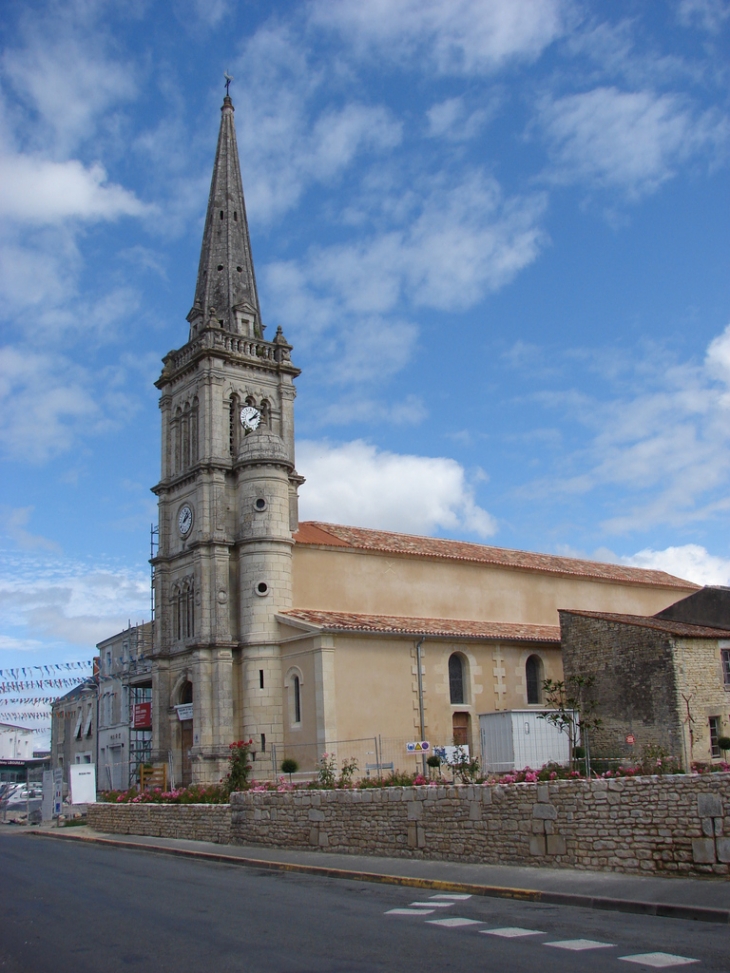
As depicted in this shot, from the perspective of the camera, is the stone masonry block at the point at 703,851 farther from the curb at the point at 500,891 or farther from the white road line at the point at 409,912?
the white road line at the point at 409,912

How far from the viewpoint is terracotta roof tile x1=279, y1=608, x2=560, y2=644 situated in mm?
33844

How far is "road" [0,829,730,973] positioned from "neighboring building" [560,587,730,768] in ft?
51.3

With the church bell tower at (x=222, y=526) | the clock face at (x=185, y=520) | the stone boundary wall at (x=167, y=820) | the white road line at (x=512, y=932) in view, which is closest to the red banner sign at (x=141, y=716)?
the church bell tower at (x=222, y=526)

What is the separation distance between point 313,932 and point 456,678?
2663cm

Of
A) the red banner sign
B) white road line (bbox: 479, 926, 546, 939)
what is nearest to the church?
the red banner sign

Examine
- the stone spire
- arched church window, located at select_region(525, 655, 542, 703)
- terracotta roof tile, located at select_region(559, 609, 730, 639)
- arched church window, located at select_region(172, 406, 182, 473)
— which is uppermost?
the stone spire

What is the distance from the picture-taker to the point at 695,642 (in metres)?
28.6

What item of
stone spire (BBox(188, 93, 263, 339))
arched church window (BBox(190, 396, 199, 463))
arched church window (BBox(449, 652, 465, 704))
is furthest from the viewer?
stone spire (BBox(188, 93, 263, 339))

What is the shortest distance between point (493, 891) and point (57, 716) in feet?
229

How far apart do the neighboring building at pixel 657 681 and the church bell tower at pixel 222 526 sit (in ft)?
39.0

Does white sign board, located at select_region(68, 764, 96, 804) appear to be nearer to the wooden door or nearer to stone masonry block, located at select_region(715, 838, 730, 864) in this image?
the wooden door

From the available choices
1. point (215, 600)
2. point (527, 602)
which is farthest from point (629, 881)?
point (527, 602)

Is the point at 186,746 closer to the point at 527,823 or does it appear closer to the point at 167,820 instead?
the point at 167,820

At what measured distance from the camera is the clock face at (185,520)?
38375 mm
